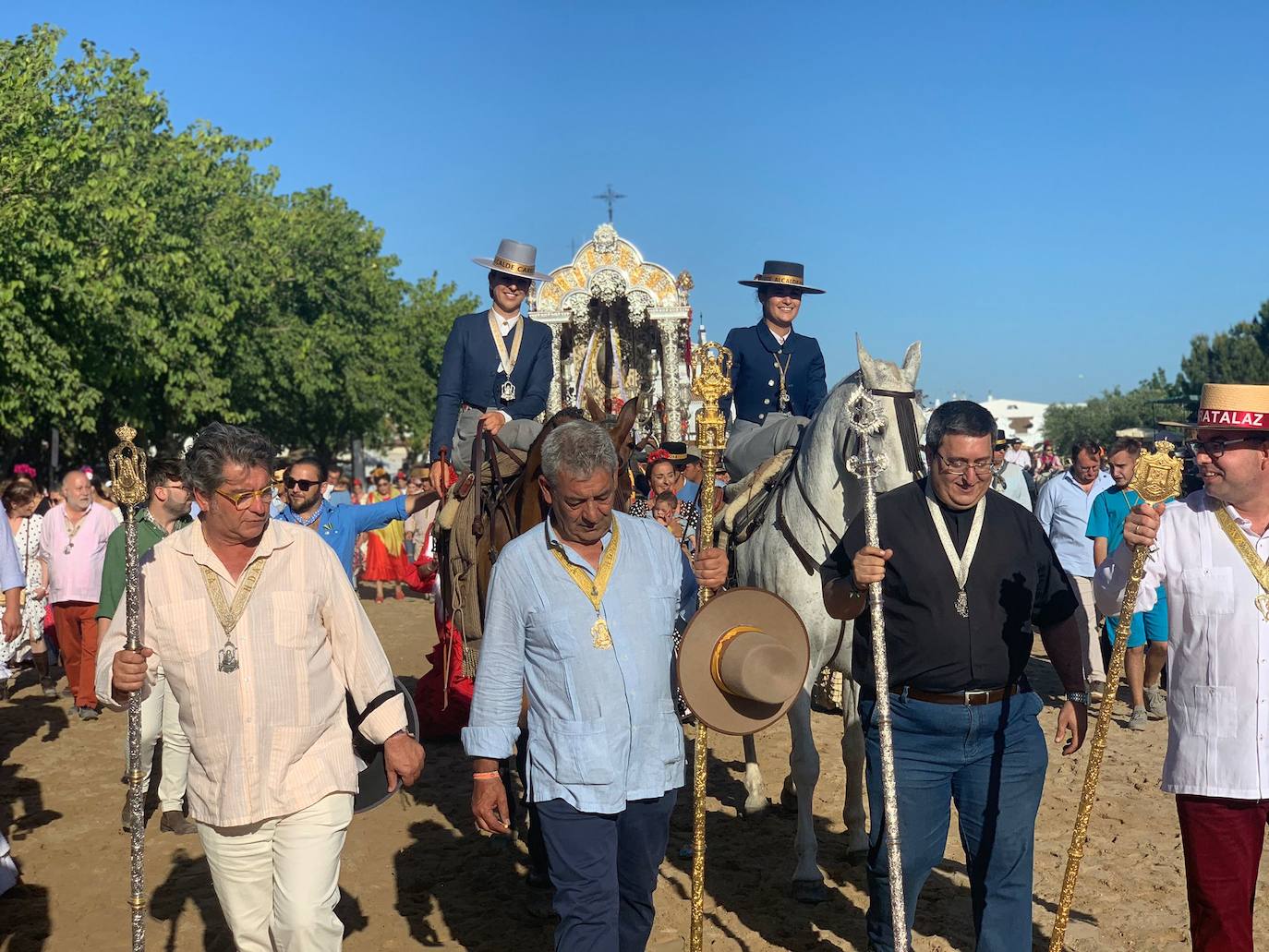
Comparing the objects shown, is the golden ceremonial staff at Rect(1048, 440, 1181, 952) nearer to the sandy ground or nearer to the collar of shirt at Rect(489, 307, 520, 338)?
the sandy ground

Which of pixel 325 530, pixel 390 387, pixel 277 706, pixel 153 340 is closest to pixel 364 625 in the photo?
pixel 277 706

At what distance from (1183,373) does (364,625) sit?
7895cm

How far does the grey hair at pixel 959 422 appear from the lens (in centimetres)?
457

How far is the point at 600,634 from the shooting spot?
4.35 m

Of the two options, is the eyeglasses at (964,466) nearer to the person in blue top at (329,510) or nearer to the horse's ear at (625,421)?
the horse's ear at (625,421)

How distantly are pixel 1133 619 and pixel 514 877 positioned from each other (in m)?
6.58

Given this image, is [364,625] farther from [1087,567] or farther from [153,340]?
[153,340]

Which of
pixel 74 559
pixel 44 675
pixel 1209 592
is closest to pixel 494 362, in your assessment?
pixel 1209 592

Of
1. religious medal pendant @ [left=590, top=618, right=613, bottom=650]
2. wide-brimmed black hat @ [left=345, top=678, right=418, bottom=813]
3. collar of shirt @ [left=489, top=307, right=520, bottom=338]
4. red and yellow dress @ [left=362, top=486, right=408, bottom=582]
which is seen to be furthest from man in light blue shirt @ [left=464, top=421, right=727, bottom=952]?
red and yellow dress @ [left=362, top=486, right=408, bottom=582]

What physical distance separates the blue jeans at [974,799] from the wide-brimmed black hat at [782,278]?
496 cm

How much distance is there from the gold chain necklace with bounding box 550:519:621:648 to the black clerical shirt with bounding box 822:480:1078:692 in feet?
3.09

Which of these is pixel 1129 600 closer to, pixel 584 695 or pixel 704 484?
pixel 704 484

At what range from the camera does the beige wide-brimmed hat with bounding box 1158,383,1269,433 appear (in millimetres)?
4430

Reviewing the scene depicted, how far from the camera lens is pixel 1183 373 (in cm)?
7594
